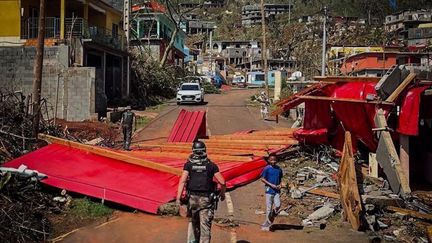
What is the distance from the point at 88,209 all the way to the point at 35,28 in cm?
1967

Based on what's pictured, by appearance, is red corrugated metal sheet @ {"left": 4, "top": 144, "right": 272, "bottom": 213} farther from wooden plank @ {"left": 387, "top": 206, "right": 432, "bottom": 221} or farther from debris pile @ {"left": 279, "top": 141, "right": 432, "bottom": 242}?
wooden plank @ {"left": 387, "top": 206, "right": 432, "bottom": 221}

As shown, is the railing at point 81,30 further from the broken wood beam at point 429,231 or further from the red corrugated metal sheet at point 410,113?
the broken wood beam at point 429,231

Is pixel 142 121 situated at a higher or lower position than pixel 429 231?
higher

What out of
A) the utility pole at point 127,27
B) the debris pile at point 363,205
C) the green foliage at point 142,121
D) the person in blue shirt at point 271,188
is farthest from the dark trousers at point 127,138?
the utility pole at point 127,27

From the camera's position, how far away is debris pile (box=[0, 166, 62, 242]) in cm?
786

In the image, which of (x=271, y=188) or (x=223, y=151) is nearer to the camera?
(x=271, y=188)

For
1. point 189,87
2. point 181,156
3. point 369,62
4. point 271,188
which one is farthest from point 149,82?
point 271,188

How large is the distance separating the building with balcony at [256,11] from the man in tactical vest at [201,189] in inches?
4633

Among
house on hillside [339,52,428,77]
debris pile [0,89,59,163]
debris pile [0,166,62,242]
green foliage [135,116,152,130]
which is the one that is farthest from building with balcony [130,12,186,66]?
debris pile [0,166,62,242]

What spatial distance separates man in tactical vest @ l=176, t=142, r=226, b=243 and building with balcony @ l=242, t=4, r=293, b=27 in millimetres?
117690

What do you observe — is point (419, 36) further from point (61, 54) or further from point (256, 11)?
point (256, 11)

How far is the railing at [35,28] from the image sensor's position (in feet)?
85.3

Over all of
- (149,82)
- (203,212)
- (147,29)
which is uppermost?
(147,29)

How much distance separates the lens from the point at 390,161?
36.0 ft
